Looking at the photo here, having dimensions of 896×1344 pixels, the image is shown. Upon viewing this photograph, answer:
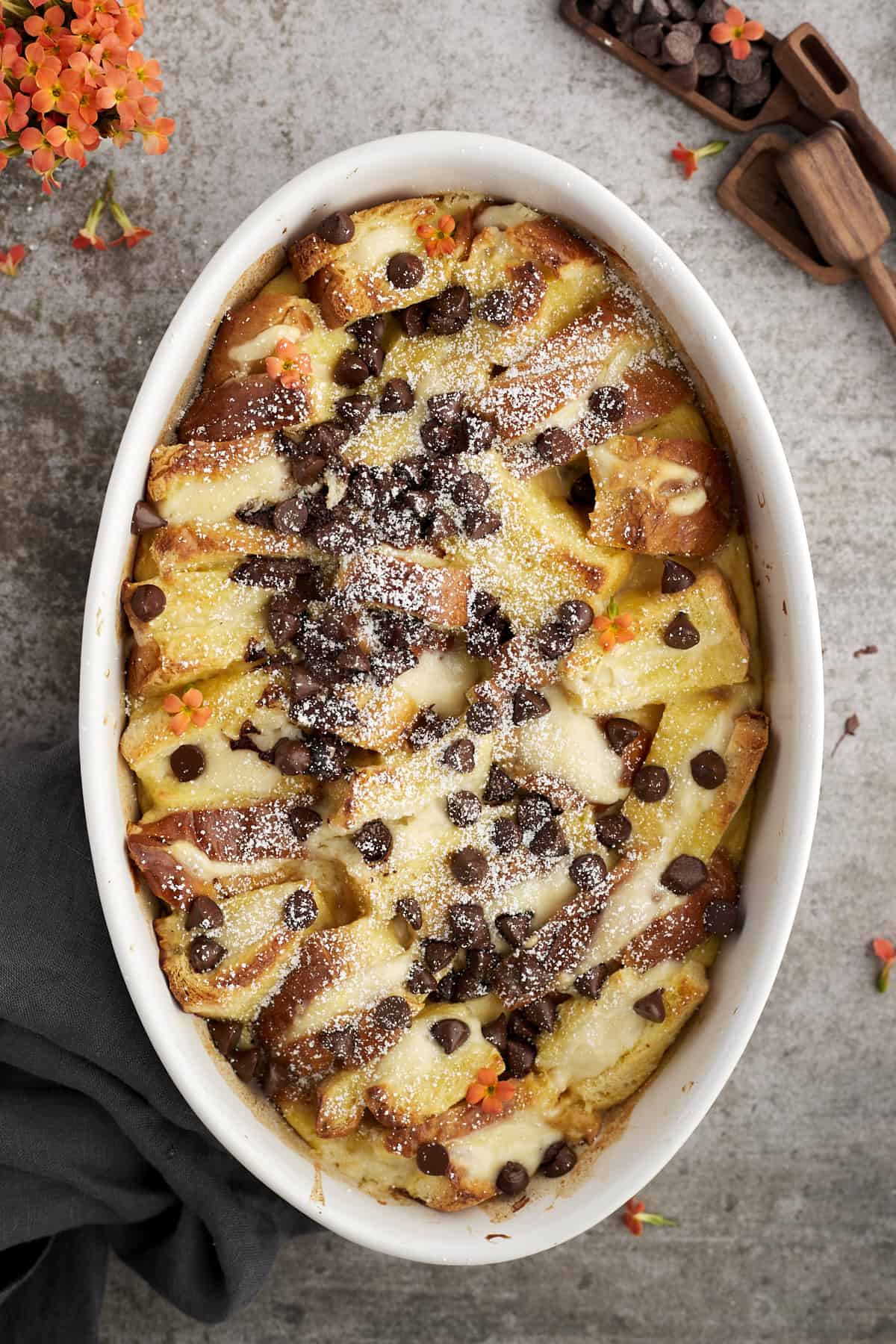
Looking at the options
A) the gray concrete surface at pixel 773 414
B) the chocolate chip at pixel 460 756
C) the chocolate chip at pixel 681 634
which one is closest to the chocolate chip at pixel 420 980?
the chocolate chip at pixel 460 756

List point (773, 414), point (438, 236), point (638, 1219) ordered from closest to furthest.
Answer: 1. point (438, 236)
2. point (773, 414)
3. point (638, 1219)

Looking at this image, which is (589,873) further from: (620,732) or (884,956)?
(884,956)

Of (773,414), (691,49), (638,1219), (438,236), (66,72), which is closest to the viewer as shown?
(66,72)

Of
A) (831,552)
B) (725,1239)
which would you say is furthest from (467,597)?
(725,1239)

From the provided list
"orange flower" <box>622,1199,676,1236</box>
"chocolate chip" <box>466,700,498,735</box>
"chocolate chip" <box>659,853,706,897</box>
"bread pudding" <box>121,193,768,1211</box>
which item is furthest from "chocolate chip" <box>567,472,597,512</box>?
"orange flower" <box>622,1199,676,1236</box>

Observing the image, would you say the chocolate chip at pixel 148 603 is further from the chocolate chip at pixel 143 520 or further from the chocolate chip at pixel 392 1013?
the chocolate chip at pixel 392 1013

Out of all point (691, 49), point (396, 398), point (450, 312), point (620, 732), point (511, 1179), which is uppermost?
point (691, 49)

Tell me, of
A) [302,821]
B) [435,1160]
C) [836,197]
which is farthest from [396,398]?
[435,1160]
